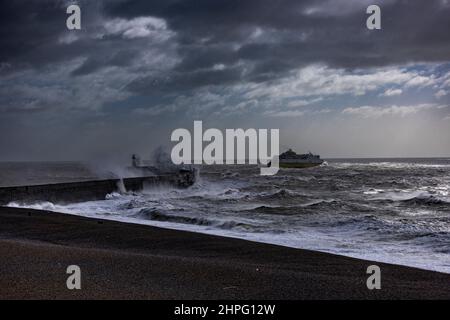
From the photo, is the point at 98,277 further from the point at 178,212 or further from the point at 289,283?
the point at 178,212

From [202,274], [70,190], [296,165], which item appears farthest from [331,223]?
[296,165]

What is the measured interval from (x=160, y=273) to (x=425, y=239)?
27.1 feet

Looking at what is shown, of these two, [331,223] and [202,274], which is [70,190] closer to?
[331,223]

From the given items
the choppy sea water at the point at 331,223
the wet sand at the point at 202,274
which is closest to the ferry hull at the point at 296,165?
the choppy sea water at the point at 331,223

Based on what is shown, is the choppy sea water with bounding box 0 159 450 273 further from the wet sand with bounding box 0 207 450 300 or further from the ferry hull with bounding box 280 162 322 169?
the ferry hull with bounding box 280 162 322 169

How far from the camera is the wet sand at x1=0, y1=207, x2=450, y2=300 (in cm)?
571

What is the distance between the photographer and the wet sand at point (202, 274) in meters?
5.71

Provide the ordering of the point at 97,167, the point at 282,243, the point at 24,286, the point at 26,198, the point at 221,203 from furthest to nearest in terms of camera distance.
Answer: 1. the point at 97,167
2. the point at 221,203
3. the point at 26,198
4. the point at 282,243
5. the point at 24,286

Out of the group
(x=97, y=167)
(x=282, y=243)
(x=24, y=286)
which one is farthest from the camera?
(x=97, y=167)

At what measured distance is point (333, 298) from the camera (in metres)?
5.70

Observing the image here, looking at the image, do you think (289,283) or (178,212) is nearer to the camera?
(289,283)

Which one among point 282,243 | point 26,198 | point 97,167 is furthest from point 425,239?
point 97,167

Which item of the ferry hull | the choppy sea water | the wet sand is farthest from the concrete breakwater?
the ferry hull

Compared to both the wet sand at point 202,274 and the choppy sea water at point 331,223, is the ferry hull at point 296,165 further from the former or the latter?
the wet sand at point 202,274
